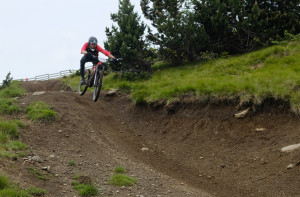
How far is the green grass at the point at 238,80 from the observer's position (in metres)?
12.1

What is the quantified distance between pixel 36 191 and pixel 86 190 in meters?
1.12

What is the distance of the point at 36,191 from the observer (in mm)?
6738

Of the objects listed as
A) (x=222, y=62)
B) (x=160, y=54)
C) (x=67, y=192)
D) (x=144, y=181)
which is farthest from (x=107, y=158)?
(x=160, y=54)

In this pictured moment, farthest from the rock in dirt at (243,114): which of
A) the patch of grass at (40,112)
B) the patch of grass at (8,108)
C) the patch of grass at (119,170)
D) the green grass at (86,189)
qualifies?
the patch of grass at (8,108)

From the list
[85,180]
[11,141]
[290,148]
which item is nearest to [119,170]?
[85,180]

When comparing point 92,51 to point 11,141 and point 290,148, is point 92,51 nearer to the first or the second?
point 11,141

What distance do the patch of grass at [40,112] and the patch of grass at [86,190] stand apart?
589 centimetres

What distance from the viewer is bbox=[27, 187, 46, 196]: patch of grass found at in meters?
6.68

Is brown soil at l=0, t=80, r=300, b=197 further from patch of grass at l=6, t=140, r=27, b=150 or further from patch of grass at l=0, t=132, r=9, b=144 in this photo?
patch of grass at l=0, t=132, r=9, b=144

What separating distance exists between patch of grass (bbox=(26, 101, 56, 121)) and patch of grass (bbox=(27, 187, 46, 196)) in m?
6.24

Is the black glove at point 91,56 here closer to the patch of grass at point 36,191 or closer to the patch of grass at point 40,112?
the patch of grass at point 40,112

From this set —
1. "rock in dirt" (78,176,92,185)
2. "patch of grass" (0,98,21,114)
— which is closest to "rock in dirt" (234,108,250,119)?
"rock in dirt" (78,176,92,185)

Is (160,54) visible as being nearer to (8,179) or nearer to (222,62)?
(222,62)

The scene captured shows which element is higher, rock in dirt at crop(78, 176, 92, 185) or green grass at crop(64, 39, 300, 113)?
green grass at crop(64, 39, 300, 113)
